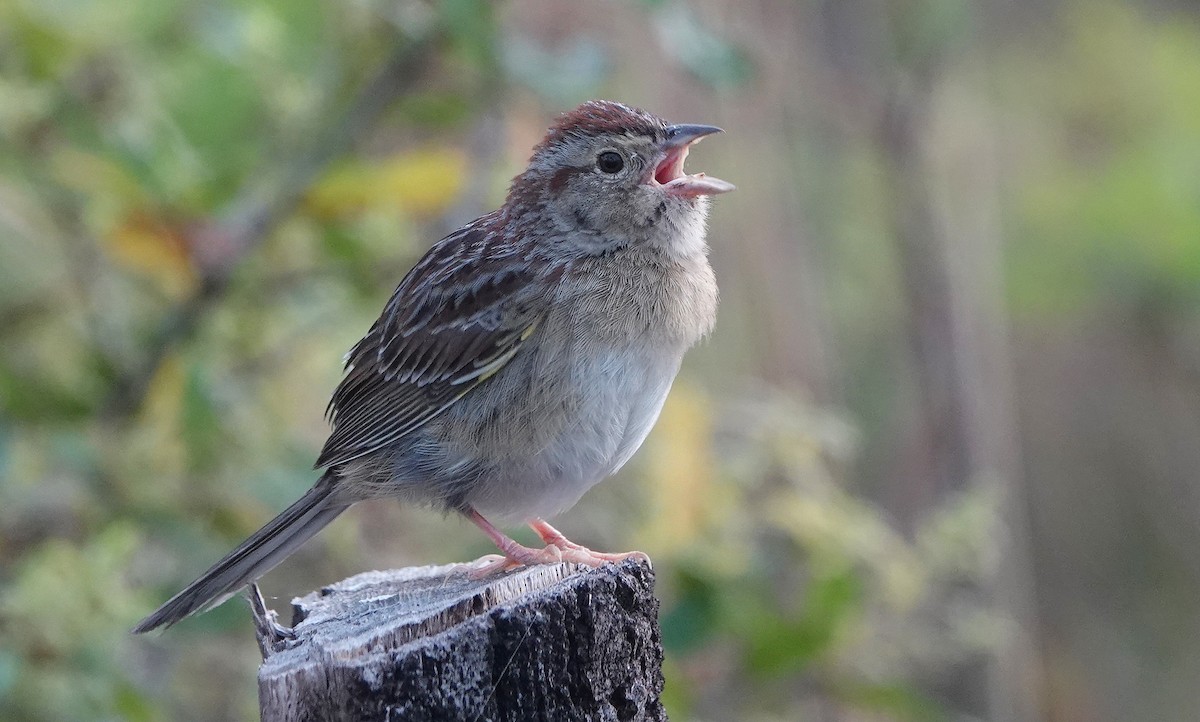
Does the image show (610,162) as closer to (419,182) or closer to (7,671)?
(419,182)

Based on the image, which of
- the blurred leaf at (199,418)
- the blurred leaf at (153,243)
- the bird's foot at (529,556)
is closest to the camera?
the bird's foot at (529,556)

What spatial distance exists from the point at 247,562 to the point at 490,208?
1.92 meters

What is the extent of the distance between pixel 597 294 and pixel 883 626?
213cm

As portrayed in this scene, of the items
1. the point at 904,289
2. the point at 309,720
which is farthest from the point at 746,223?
the point at 309,720

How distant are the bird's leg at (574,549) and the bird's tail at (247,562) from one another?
62cm

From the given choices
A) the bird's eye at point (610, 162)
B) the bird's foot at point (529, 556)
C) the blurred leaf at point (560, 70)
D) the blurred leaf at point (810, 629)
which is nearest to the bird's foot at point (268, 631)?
the bird's foot at point (529, 556)

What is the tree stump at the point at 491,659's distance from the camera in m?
2.44

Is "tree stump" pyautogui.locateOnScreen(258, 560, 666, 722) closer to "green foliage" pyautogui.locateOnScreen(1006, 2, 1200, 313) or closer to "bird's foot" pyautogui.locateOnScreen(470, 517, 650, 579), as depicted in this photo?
"bird's foot" pyautogui.locateOnScreen(470, 517, 650, 579)

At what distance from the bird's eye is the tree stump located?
4.63ft

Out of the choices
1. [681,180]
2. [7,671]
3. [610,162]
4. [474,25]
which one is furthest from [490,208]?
[7,671]

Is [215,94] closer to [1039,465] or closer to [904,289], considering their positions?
[904,289]

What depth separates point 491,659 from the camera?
98.8 inches

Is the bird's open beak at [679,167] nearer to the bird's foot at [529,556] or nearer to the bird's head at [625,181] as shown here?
the bird's head at [625,181]

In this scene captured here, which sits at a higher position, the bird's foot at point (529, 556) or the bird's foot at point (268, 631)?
the bird's foot at point (529, 556)
